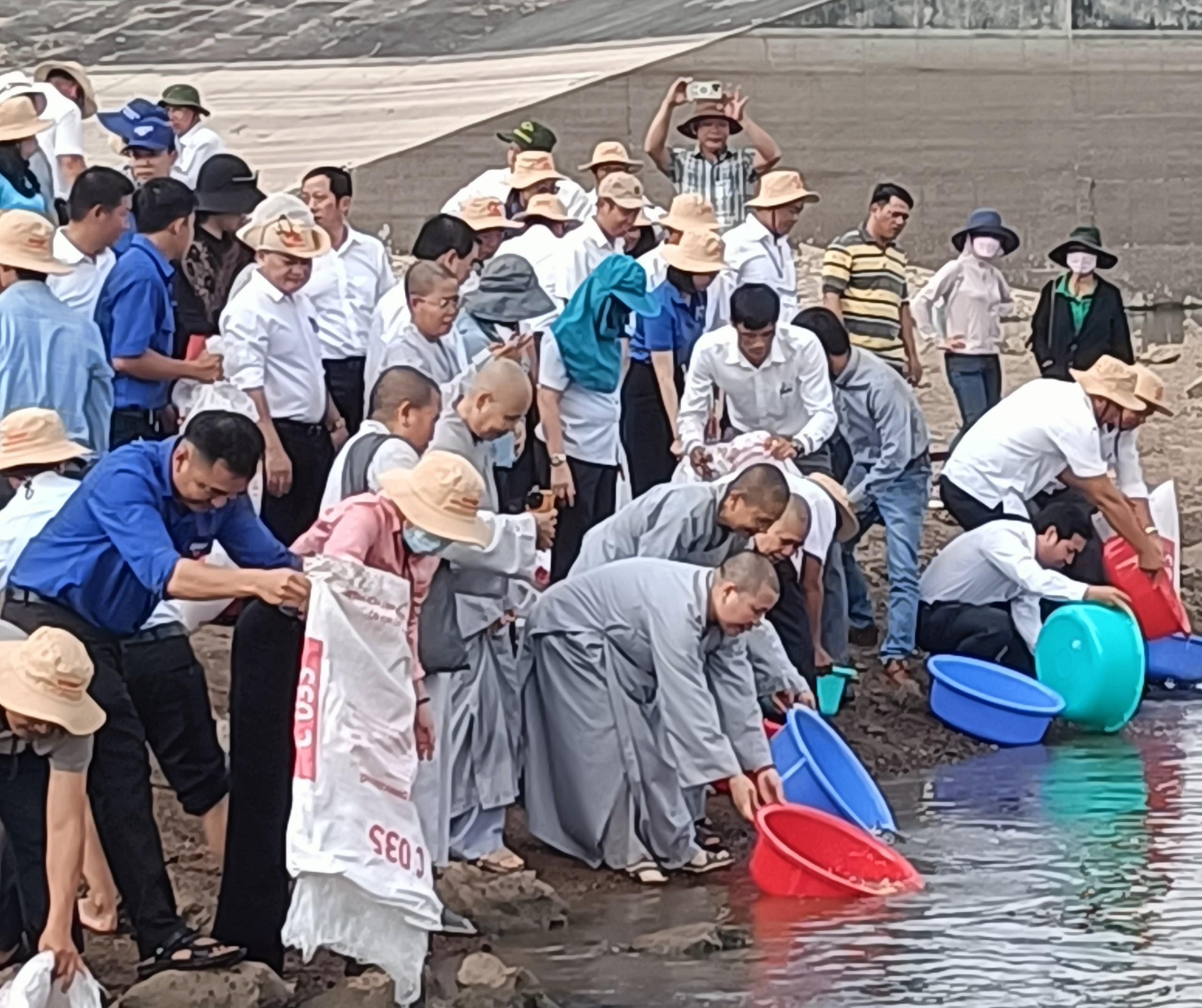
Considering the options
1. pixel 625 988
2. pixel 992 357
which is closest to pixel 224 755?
pixel 625 988

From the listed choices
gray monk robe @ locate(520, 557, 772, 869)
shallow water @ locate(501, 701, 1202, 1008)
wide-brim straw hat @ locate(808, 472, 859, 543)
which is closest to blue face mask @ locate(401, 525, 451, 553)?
shallow water @ locate(501, 701, 1202, 1008)

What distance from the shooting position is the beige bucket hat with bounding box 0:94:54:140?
9250 mm

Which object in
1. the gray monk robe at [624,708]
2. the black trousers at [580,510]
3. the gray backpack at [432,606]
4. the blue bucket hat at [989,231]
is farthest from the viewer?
the blue bucket hat at [989,231]

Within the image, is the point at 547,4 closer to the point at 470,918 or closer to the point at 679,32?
the point at 679,32

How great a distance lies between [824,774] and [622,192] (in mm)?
2996

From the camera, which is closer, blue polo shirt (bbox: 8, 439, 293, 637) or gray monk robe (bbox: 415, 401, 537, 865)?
blue polo shirt (bbox: 8, 439, 293, 637)

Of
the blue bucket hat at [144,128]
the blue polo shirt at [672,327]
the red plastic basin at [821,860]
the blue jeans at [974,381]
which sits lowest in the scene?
the red plastic basin at [821,860]

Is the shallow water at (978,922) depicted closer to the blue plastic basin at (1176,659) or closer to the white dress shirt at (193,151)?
the blue plastic basin at (1176,659)

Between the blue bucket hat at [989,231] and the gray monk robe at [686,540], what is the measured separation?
482cm

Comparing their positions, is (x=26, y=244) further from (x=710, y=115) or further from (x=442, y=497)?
(x=710, y=115)

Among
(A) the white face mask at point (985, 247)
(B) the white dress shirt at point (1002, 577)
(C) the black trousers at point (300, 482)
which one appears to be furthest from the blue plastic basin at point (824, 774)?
(A) the white face mask at point (985, 247)

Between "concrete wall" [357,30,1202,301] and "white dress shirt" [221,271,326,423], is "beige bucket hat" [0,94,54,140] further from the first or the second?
"concrete wall" [357,30,1202,301]

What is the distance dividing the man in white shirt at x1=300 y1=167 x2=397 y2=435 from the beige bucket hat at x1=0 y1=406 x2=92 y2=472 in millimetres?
2540

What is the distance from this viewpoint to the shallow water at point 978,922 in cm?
695
